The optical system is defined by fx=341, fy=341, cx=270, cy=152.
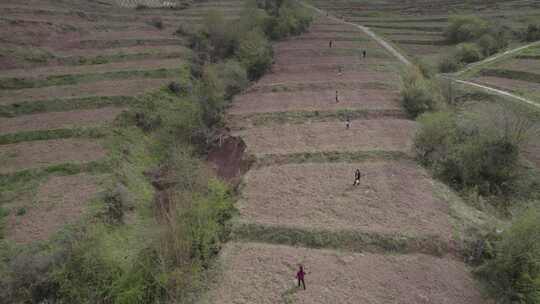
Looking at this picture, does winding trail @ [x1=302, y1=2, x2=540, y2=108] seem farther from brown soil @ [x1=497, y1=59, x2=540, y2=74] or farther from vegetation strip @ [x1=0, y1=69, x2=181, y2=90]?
vegetation strip @ [x1=0, y1=69, x2=181, y2=90]

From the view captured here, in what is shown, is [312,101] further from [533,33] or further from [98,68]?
[533,33]

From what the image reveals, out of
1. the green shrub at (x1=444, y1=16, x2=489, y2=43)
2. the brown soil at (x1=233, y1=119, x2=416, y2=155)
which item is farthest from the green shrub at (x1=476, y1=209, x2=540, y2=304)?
the green shrub at (x1=444, y1=16, x2=489, y2=43)

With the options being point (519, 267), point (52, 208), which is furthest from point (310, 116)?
point (52, 208)

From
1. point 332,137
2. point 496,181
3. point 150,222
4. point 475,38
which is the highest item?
point 475,38

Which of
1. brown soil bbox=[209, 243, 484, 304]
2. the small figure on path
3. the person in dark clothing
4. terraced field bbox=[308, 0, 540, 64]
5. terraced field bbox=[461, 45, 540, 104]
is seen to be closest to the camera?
the person in dark clothing

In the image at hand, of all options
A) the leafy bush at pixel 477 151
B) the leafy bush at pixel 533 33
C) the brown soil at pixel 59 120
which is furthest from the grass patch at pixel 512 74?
the brown soil at pixel 59 120

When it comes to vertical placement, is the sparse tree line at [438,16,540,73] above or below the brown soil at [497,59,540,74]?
above
